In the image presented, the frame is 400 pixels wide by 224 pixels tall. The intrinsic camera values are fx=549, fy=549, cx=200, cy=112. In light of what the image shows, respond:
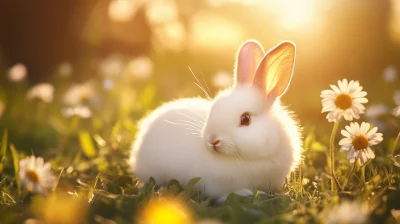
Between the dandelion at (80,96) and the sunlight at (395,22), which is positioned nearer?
the dandelion at (80,96)

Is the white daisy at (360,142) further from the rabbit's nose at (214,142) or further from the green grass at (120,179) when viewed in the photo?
the rabbit's nose at (214,142)

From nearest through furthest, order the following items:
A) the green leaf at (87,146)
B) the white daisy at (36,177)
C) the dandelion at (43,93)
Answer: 1. the white daisy at (36,177)
2. the green leaf at (87,146)
3. the dandelion at (43,93)

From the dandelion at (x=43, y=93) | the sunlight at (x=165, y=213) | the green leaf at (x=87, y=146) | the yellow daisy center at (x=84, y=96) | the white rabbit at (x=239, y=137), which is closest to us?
the sunlight at (x=165, y=213)

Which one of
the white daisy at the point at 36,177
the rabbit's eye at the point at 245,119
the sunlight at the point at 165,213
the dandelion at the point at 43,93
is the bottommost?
the sunlight at the point at 165,213

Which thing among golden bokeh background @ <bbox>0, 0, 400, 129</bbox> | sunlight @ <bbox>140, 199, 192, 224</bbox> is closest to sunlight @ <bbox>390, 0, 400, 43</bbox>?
golden bokeh background @ <bbox>0, 0, 400, 129</bbox>

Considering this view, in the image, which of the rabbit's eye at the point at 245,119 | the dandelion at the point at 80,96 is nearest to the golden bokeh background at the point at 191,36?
the dandelion at the point at 80,96

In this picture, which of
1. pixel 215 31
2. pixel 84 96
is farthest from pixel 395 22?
pixel 84 96

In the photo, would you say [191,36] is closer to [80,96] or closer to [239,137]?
[80,96]

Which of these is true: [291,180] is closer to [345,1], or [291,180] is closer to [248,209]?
[248,209]
